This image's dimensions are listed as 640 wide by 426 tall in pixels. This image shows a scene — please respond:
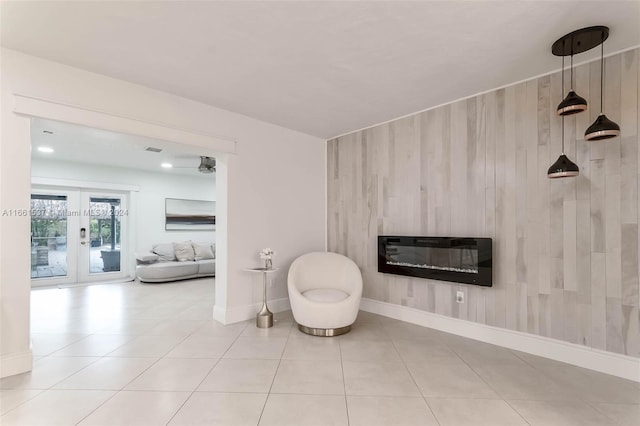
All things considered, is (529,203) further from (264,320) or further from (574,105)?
(264,320)

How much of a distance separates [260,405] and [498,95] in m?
3.56

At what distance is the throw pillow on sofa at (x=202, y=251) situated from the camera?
23.0 ft

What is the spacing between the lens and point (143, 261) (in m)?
6.18

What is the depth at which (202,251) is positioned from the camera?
7062 mm

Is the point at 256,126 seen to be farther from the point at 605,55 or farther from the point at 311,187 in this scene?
the point at 605,55

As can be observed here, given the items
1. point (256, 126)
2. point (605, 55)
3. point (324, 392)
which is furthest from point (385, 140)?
point (324, 392)

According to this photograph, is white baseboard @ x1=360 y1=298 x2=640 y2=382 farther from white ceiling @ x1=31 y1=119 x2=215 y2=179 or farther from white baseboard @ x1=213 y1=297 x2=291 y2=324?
white ceiling @ x1=31 y1=119 x2=215 y2=179

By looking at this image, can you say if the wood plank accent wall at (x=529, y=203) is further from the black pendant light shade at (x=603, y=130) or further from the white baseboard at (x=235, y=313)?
the white baseboard at (x=235, y=313)

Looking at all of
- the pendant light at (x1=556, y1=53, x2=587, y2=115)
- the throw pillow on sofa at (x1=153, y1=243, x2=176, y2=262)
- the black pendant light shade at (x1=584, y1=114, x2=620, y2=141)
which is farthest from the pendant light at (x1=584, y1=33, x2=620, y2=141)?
the throw pillow on sofa at (x1=153, y1=243, x2=176, y2=262)

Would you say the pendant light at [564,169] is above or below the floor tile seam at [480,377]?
above

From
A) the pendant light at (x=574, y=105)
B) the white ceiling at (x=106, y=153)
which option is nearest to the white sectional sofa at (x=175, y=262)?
the white ceiling at (x=106, y=153)

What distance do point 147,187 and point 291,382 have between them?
653 centimetres

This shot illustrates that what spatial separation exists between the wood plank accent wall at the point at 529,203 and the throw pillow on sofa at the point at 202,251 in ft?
15.1

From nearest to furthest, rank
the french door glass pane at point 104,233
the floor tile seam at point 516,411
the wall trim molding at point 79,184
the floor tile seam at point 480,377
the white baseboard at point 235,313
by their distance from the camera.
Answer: the floor tile seam at point 516,411, the floor tile seam at point 480,377, the white baseboard at point 235,313, the wall trim molding at point 79,184, the french door glass pane at point 104,233
